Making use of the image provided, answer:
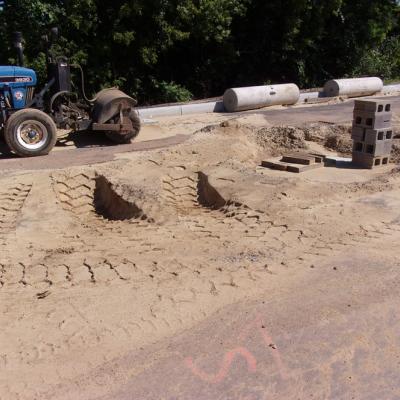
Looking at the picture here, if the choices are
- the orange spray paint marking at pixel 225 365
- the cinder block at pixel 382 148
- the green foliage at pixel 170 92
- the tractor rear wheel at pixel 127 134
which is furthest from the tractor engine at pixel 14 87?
the green foliage at pixel 170 92

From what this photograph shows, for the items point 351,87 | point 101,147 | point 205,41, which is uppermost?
point 205,41

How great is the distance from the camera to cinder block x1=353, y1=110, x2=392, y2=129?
10016 mm

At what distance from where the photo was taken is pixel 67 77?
11.6m

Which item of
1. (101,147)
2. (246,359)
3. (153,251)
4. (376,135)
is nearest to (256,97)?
(101,147)

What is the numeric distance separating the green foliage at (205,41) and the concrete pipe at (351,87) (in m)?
3.92

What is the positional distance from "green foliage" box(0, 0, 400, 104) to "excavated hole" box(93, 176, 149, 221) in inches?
412

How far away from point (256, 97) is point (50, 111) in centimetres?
847

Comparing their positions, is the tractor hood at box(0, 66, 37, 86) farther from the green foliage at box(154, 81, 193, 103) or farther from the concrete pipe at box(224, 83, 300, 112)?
the green foliage at box(154, 81, 193, 103)

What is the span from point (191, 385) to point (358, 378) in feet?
4.43

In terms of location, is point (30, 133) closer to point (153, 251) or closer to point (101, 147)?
point (101, 147)

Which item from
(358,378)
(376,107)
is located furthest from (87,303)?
(376,107)

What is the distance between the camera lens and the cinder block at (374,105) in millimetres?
9859

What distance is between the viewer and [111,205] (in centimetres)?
866

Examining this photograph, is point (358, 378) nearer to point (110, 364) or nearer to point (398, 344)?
point (398, 344)
